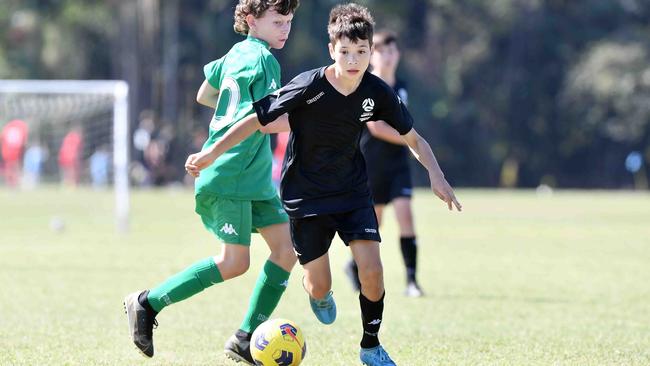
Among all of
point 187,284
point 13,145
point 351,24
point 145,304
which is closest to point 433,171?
point 351,24

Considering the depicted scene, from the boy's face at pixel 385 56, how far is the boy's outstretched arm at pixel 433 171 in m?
3.52

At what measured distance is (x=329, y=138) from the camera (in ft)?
18.3

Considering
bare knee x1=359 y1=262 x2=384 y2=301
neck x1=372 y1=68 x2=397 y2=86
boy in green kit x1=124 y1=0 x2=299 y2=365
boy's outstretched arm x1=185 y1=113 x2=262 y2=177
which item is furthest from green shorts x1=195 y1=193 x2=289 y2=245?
neck x1=372 y1=68 x2=397 y2=86

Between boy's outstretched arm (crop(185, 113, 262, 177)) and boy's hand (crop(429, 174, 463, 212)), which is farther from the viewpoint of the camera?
boy's hand (crop(429, 174, 463, 212))

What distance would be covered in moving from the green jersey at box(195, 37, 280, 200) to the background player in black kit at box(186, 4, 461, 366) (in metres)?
0.21

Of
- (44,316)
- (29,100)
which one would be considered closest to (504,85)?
(29,100)

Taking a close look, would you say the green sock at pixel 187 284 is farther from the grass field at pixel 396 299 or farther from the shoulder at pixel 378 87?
the shoulder at pixel 378 87

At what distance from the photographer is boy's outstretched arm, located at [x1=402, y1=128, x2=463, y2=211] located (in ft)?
18.2

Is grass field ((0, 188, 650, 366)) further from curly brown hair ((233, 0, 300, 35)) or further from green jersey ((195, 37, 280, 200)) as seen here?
curly brown hair ((233, 0, 300, 35))

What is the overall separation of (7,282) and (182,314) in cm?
275

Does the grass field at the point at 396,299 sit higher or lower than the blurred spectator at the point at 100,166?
lower

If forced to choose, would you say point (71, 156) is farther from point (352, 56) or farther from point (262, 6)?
point (352, 56)

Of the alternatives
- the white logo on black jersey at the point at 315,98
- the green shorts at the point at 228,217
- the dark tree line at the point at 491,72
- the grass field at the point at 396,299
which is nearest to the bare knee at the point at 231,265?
the green shorts at the point at 228,217

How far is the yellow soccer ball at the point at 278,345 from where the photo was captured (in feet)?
18.1
